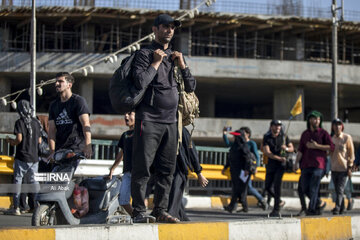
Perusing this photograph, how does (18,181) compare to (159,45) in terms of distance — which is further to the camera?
(18,181)

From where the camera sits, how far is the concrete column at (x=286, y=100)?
39031 mm

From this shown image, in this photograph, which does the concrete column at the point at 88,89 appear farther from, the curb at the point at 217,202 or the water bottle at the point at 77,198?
the water bottle at the point at 77,198

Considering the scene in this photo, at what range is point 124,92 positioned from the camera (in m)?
5.87

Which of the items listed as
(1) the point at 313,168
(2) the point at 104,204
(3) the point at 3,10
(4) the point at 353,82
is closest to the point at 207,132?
(4) the point at 353,82

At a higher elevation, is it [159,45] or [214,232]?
[159,45]

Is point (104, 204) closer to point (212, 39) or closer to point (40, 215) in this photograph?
point (40, 215)

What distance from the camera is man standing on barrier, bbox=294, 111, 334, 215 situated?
36.9ft

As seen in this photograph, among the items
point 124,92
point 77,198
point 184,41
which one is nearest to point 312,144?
point 77,198

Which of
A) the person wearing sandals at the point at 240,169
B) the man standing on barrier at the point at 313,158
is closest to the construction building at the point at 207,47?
the person wearing sandals at the point at 240,169

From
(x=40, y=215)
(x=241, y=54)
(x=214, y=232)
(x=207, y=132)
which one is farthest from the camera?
(x=241, y=54)

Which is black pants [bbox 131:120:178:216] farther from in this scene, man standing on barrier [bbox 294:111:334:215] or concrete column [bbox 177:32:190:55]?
concrete column [bbox 177:32:190:55]

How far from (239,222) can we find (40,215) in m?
2.09

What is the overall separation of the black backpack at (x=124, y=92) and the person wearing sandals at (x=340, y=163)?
23.5 feet

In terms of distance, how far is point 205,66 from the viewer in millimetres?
36094
